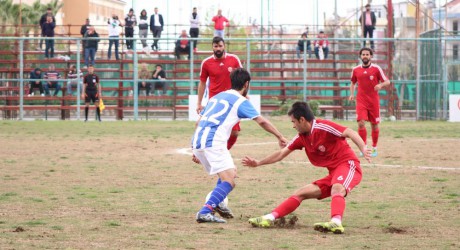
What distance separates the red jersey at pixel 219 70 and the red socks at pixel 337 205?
16.7 ft

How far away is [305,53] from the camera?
36188mm

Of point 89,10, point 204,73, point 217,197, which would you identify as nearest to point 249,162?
point 217,197

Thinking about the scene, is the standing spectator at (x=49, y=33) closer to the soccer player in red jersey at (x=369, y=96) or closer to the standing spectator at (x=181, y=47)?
the standing spectator at (x=181, y=47)

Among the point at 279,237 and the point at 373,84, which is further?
the point at 373,84

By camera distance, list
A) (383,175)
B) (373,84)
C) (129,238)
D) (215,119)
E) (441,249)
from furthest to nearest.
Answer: (373,84) → (383,175) → (215,119) → (129,238) → (441,249)

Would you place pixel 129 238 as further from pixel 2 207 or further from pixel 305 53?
pixel 305 53

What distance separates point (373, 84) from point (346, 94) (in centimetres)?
2207

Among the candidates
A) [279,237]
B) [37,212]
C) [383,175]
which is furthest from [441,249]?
[383,175]

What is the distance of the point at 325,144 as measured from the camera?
9117 mm

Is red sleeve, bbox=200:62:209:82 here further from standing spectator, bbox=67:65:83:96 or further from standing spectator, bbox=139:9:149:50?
standing spectator, bbox=139:9:149:50

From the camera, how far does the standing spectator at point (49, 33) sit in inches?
1478

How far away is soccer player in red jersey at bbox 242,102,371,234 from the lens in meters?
8.88

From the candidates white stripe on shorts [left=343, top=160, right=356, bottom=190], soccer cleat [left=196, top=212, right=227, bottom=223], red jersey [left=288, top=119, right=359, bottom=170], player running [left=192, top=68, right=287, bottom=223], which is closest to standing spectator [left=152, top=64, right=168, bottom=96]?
player running [left=192, top=68, right=287, bottom=223]

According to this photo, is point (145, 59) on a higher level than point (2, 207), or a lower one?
higher
